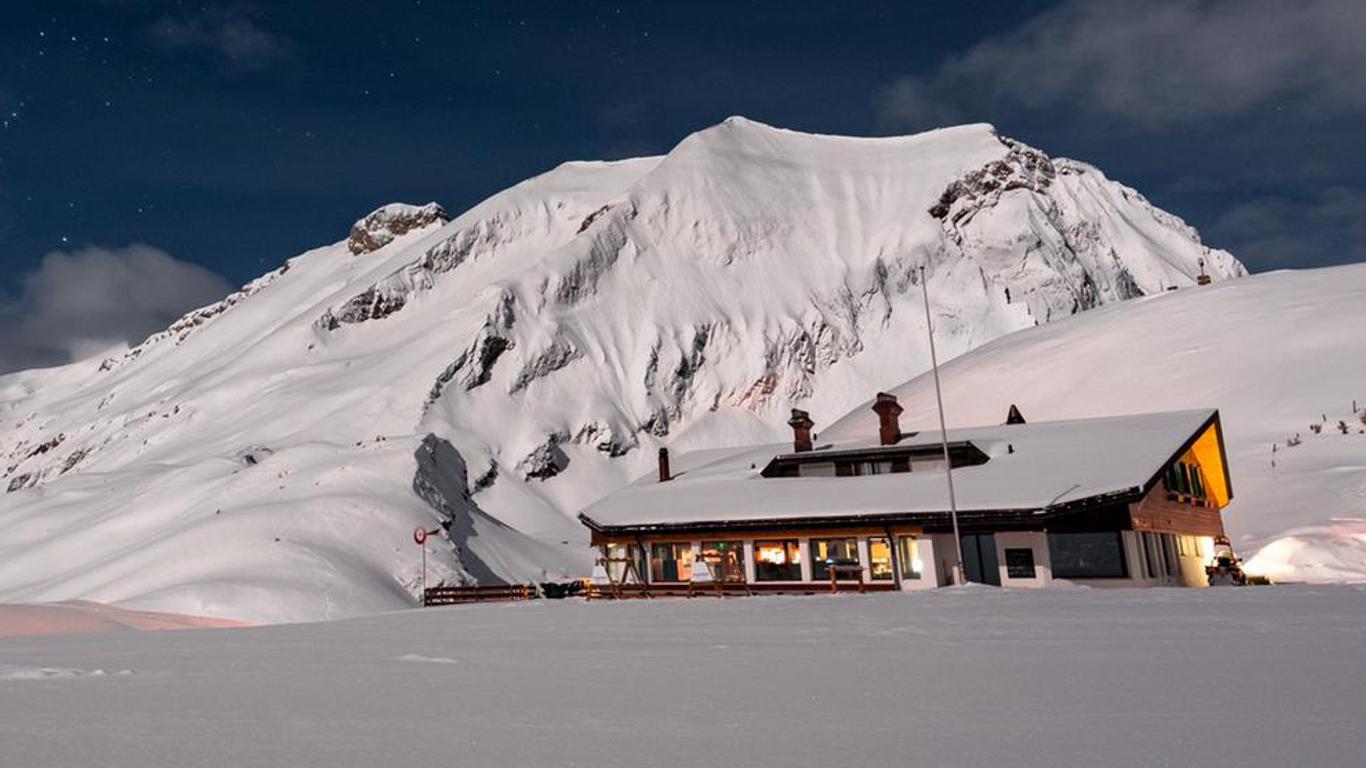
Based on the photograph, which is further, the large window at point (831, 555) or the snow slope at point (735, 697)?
the large window at point (831, 555)

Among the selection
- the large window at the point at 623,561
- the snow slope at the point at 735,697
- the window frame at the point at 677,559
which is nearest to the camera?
the snow slope at the point at 735,697

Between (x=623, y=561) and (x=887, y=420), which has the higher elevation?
(x=887, y=420)

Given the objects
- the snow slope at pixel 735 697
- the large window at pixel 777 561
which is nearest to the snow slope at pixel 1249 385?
the large window at pixel 777 561

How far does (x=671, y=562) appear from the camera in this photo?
1460 inches

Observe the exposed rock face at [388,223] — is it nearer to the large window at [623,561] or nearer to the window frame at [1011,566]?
the large window at [623,561]

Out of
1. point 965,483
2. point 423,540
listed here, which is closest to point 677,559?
point 423,540

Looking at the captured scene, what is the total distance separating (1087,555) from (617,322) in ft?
251

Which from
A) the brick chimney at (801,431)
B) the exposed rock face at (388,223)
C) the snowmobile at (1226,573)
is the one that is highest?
the exposed rock face at (388,223)

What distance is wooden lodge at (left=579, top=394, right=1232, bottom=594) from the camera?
30.6 metres

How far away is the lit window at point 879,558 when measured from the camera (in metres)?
33.0

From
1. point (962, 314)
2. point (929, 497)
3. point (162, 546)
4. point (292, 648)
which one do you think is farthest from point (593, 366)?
point (292, 648)

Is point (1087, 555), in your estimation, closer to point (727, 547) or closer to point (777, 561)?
point (777, 561)

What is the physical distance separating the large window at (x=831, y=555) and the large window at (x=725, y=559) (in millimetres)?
2850

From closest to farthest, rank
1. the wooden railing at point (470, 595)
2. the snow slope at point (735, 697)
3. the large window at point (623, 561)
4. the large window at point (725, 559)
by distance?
1. the snow slope at point (735, 697)
2. the wooden railing at point (470, 595)
3. the large window at point (725, 559)
4. the large window at point (623, 561)
